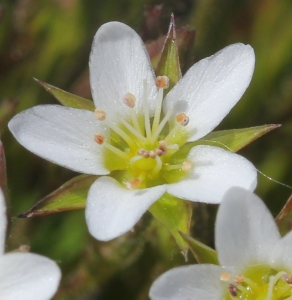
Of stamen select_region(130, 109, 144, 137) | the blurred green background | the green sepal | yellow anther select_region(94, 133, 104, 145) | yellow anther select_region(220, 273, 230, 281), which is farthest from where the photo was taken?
the blurred green background

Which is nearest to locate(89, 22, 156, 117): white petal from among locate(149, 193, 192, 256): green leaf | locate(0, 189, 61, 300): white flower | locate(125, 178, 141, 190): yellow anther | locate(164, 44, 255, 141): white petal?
locate(164, 44, 255, 141): white petal

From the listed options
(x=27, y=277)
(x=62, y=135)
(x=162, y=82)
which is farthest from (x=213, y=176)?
(x=27, y=277)

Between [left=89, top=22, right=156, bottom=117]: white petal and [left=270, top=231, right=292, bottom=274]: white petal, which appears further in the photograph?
[left=89, top=22, right=156, bottom=117]: white petal

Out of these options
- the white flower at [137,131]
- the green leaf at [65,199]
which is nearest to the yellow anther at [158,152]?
the white flower at [137,131]

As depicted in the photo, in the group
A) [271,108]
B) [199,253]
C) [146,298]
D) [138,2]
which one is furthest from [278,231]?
[138,2]

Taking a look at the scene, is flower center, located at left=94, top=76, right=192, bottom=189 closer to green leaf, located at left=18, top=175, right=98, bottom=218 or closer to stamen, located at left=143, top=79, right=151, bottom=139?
stamen, located at left=143, top=79, right=151, bottom=139

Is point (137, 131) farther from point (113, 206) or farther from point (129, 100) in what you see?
point (113, 206)

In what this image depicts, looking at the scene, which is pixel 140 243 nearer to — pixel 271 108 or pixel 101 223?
pixel 101 223
